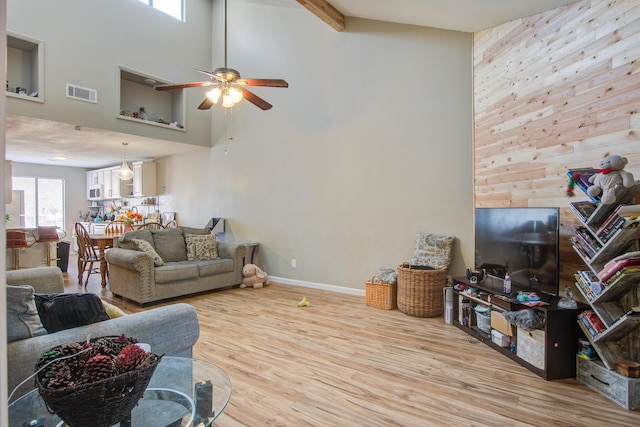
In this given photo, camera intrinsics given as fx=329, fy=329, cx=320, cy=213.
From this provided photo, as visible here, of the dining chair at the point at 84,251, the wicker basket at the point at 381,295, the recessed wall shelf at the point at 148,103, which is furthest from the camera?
the recessed wall shelf at the point at 148,103

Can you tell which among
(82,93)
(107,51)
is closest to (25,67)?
(82,93)

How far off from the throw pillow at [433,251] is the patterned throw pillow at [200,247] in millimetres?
2930

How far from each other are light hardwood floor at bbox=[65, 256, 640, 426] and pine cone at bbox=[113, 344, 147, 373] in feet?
3.88

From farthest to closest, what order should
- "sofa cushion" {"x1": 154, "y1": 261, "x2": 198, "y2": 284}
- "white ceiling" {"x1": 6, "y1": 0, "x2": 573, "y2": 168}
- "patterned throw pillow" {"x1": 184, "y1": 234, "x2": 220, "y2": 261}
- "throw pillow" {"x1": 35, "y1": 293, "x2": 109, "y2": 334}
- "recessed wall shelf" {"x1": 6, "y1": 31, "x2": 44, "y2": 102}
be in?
"patterned throw pillow" {"x1": 184, "y1": 234, "x2": 220, "y2": 261} < "recessed wall shelf" {"x1": 6, "y1": 31, "x2": 44, "y2": 102} < "sofa cushion" {"x1": 154, "y1": 261, "x2": 198, "y2": 284} < "white ceiling" {"x1": 6, "y1": 0, "x2": 573, "y2": 168} < "throw pillow" {"x1": 35, "y1": 293, "x2": 109, "y2": 334}

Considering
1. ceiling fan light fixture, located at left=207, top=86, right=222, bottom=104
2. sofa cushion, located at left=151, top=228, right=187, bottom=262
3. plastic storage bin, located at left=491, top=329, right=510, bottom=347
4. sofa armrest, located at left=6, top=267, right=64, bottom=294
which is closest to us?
sofa armrest, located at left=6, top=267, right=64, bottom=294

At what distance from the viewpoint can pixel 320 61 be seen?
196 inches

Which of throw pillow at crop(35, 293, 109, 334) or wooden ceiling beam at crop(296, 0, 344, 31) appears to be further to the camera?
wooden ceiling beam at crop(296, 0, 344, 31)

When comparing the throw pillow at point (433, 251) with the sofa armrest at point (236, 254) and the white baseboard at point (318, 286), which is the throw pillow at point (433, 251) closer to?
the white baseboard at point (318, 286)

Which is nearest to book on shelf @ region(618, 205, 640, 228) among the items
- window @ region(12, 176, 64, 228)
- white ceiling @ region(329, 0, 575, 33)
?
white ceiling @ region(329, 0, 575, 33)

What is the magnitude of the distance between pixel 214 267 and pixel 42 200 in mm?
7666

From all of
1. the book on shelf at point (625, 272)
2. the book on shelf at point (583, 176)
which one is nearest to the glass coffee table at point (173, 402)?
the book on shelf at point (625, 272)

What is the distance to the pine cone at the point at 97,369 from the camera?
904 millimetres

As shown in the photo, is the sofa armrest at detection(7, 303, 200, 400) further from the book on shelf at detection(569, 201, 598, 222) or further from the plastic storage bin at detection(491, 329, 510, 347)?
the book on shelf at detection(569, 201, 598, 222)

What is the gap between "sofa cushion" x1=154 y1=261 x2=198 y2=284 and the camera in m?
4.15
